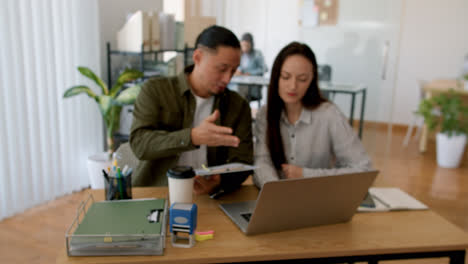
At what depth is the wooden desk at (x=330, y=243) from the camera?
1084 mm

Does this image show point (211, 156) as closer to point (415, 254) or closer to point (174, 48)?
point (415, 254)

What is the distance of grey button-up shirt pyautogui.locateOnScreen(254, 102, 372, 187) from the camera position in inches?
69.5

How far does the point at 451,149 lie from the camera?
4434mm

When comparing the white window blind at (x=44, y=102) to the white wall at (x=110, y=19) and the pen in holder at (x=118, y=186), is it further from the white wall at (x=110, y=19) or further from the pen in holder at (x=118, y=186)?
the pen in holder at (x=118, y=186)

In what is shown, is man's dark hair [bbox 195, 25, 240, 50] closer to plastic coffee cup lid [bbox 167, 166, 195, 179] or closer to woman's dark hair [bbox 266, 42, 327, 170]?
Result: woman's dark hair [bbox 266, 42, 327, 170]

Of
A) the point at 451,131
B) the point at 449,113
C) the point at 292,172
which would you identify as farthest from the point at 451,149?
the point at 292,172

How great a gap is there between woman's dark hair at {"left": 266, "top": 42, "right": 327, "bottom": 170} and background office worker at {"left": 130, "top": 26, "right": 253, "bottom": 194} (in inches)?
4.0

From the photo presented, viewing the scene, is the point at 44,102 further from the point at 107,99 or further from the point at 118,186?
→ the point at 118,186

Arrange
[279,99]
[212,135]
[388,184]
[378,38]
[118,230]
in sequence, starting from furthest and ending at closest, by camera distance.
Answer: [378,38], [388,184], [279,99], [212,135], [118,230]

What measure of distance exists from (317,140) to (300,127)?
0.09 meters

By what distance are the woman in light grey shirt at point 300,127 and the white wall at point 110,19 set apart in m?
2.16

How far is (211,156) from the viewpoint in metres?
1.75

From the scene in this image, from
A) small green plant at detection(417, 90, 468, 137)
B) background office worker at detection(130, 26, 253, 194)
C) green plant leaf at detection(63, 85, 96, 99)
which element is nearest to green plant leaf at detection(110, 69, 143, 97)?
green plant leaf at detection(63, 85, 96, 99)

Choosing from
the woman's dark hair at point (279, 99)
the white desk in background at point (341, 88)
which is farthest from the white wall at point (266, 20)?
the woman's dark hair at point (279, 99)
